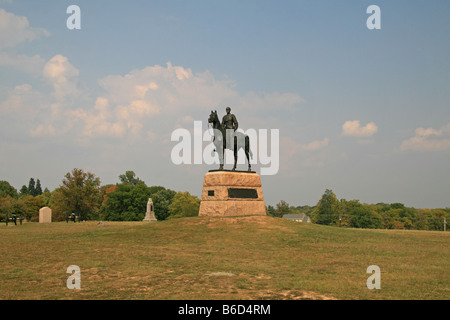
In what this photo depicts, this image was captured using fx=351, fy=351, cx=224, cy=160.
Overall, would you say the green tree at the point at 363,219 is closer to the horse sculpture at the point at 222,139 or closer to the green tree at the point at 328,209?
the green tree at the point at 328,209

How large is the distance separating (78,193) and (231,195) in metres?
32.3

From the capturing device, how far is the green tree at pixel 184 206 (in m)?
63.3

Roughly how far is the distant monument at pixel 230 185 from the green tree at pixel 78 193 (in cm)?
2992

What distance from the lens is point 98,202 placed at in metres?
67.6

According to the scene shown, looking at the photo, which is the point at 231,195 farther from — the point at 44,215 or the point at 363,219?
the point at 363,219

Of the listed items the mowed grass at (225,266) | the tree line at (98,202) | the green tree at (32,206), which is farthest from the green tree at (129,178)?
the mowed grass at (225,266)

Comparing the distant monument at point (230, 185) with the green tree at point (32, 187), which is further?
the green tree at point (32, 187)

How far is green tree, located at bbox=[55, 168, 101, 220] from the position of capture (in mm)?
47344

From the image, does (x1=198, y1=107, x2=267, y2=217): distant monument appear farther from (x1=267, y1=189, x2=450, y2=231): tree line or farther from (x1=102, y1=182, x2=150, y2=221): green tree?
(x1=102, y1=182, x2=150, y2=221): green tree

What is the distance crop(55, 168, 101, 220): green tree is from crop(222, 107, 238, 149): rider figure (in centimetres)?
3101

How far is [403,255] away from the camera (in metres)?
13.1

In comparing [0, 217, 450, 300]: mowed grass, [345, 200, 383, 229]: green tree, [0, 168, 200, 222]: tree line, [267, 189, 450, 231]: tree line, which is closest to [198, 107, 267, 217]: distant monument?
[0, 217, 450, 300]: mowed grass

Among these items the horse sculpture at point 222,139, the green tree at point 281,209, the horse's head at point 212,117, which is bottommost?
the green tree at point 281,209

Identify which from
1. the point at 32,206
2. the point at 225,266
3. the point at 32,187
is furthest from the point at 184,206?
the point at 32,187
